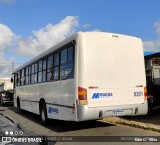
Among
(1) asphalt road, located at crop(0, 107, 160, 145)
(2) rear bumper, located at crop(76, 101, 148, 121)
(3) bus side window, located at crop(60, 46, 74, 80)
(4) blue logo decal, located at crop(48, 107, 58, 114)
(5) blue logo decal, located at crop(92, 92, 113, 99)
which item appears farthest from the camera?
(4) blue logo decal, located at crop(48, 107, 58, 114)

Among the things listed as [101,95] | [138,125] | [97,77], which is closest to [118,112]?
[101,95]

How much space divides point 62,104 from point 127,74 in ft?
8.04

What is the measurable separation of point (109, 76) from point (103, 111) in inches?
46.6

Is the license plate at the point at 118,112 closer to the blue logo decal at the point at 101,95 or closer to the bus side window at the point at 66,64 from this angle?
the blue logo decal at the point at 101,95

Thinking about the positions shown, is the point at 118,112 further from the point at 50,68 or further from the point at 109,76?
the point at 50,68

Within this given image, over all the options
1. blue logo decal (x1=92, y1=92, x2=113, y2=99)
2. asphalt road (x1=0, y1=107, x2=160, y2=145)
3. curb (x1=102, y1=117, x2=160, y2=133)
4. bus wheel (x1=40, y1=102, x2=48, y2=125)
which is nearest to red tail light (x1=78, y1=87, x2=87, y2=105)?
blue logo decal (x1=92, y1=92, x2=113, y2=99)

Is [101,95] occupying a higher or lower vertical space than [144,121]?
higher

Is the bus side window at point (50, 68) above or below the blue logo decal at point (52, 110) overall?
above

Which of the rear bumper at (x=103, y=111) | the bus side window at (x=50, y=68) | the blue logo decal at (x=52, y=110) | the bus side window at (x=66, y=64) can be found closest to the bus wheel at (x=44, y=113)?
the blue logo decal at (x=52, y=110)

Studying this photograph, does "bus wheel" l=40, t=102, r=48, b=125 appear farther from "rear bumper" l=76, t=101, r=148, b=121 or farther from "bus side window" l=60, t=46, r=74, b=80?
"rear bumper" l=76, t=101, r=148, b=121

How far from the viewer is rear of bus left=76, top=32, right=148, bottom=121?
10.9 meters

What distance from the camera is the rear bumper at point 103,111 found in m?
10.7

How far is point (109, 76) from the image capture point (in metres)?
11.4

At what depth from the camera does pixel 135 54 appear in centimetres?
1202
